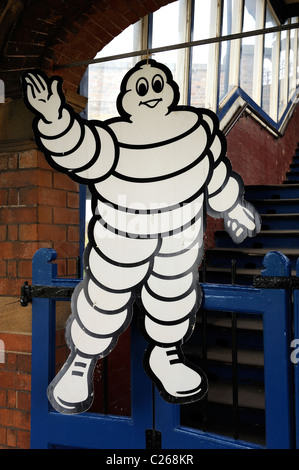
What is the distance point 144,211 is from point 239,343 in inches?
54.4

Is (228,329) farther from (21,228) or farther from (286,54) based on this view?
(286,54)

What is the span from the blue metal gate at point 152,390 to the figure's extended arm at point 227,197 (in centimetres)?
16

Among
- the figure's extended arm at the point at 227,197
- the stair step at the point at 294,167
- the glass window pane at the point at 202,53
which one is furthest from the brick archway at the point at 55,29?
the stair step at the point at 294,167

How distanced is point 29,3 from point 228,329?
216 cm

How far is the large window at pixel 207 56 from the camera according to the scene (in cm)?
295

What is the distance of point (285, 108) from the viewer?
7.14 meters

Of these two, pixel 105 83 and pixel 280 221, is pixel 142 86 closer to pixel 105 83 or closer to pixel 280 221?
→ pixel 105 83

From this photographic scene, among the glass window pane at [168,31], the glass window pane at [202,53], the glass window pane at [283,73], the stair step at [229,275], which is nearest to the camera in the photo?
the stair step at [229,275]

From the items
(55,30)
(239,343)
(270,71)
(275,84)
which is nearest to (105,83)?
(55,30)

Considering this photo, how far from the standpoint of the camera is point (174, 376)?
1699mm

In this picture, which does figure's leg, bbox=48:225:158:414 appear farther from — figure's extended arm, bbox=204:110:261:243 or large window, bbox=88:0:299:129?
large window, bbox=88:0:299:129

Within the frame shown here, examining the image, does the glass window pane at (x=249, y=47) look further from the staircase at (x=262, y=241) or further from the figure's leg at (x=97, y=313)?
the figure's leg at (x=97, y=313)
